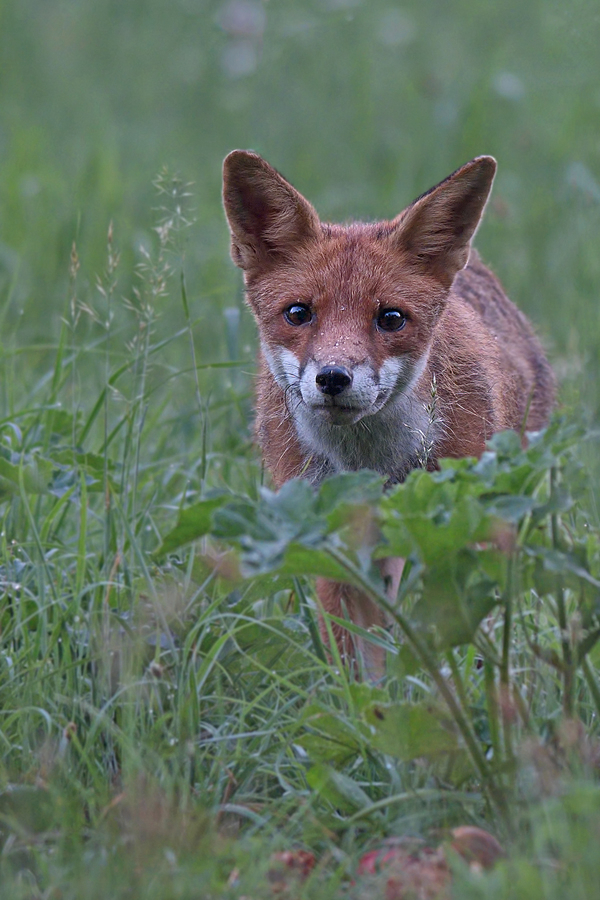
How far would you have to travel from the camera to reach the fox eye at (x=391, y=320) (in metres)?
4.42

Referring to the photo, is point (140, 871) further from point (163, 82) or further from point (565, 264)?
point (163, 82)

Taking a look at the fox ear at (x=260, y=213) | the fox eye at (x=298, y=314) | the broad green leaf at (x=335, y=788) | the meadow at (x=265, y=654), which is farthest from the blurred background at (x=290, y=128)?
the broad green leaf at (x=335, y=788)

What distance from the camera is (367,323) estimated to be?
4.36 metres

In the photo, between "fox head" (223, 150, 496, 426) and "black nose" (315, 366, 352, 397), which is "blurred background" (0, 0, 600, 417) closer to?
"fox head" (223, 150, 496, 426)

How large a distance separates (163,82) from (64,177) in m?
3.42

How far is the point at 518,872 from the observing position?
2344 millimetres

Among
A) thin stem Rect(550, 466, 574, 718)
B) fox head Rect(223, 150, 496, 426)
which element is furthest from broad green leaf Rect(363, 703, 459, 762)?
fox head Rect(223, 150, 496, 426)

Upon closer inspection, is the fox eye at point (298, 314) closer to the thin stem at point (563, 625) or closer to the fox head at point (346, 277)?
the fox head at point (346, 277)

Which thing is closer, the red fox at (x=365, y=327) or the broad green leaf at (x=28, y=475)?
the broad green leaf at (x=28, y=475)

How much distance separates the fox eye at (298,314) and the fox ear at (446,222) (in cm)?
48

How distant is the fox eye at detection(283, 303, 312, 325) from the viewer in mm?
4465

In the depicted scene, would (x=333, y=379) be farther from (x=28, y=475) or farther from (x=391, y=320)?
(x=28, y=475)

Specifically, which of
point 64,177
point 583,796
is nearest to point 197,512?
point 583,796

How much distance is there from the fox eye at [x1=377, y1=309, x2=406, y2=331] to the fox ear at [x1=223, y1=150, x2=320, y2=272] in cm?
53
